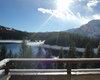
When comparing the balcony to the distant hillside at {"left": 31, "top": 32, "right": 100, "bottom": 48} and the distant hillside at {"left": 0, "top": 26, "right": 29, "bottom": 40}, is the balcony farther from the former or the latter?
the distant hillside at {"left": 0, "top": 26, "right": 29, "bottom": 40}

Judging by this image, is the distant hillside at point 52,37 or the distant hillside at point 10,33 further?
the distant hillside at point 10,33

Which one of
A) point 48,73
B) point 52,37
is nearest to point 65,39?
point 52,37

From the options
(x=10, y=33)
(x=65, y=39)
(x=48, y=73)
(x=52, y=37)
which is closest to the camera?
(x=48, y=73)

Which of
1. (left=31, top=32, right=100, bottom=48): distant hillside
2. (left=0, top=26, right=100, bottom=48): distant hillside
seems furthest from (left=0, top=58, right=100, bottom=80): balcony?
(left=0, top=26, right=100, bottom=48): distant hillside

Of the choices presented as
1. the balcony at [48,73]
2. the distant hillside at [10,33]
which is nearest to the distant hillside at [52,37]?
the distant hillside at [10,33]

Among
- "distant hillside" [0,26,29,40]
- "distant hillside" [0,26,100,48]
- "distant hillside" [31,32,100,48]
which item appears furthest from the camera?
"distant hillside" [0,26,29,40]

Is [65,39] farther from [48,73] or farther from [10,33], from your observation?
[48,73]

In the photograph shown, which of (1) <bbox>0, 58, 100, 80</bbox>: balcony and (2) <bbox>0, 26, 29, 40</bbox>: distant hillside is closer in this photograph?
(1) <bbox>0, 58, 100, 80</bbox>: balcony

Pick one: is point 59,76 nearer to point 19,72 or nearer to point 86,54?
point 19,72

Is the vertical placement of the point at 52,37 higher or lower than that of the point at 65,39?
higher

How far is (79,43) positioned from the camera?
7250 cm

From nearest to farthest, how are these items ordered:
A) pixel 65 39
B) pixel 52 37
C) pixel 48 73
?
pixel 48 73
pixel 65 39
pixel 52 37

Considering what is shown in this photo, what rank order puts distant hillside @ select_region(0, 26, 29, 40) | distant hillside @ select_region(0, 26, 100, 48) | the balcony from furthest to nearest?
distant hillside @ select_region(0, 26, 29, 40), distant hillside @ select_region(0, 26, 100, 48), the balcony

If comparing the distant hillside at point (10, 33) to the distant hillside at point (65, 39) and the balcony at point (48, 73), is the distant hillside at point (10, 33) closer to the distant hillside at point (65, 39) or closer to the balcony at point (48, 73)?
the distant hillside at point (65, 39)
